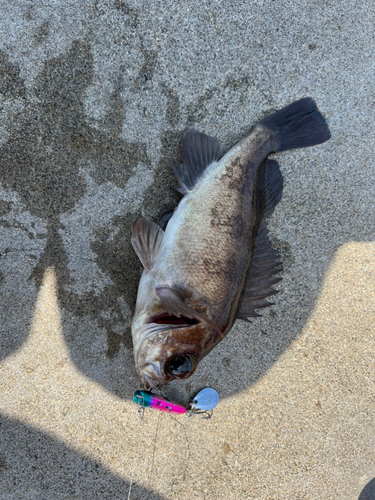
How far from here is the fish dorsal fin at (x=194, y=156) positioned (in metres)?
2.16

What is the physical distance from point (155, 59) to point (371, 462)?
147 inches

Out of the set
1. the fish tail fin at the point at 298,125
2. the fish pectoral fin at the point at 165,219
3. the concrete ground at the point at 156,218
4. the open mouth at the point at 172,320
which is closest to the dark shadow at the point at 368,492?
the concrete ground at the point at 156,218

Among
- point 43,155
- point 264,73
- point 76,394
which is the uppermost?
point 43,155

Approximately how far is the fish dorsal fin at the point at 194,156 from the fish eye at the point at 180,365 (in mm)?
1131

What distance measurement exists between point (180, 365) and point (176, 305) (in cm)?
39

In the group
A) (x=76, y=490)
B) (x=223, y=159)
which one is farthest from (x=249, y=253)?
(x=76, y=490)

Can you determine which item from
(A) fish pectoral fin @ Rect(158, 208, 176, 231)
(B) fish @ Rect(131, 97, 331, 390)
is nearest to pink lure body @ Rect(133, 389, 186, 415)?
(B) fish @ Rect(131, 97, 331, 390)

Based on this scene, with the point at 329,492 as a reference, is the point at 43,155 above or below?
above

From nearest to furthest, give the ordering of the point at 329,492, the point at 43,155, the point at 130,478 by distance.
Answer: the point at 43,155 → the point at 130,478 → the point at 329,492

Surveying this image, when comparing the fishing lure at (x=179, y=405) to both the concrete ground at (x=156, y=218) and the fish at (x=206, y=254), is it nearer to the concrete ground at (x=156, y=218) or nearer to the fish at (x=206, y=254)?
the concrete ground at (x=156, y=218)

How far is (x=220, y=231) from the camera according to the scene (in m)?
1.92

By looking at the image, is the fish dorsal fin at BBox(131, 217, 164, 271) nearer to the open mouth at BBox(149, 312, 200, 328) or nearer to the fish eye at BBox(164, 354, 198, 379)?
the open mouth at BBox(149, 312, 200, 328)

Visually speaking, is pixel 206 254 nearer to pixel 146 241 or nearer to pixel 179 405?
pixel 146 241

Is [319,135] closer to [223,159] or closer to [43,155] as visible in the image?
[223,159]
